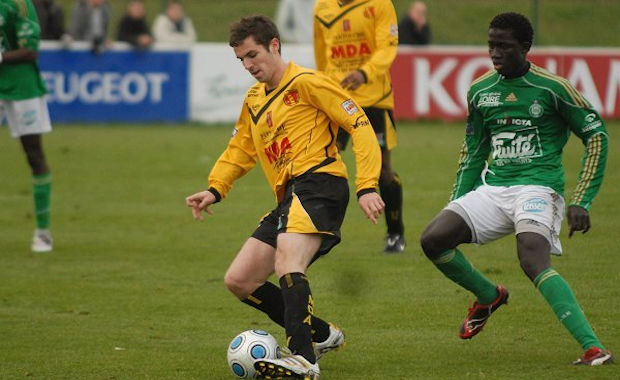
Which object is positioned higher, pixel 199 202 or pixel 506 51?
pixel 506 51

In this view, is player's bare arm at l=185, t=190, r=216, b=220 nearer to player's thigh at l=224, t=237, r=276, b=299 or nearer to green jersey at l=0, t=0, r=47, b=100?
player's thigh at l=224, t=237, r=276, b=299

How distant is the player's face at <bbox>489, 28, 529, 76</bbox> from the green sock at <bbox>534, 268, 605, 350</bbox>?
119cm

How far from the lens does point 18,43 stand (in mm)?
10281

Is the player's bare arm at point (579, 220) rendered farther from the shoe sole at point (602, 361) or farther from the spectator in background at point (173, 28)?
the spectator in background at point (173, 28)

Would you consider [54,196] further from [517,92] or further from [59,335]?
[517,92]

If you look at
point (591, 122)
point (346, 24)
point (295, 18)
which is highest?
point (591, 122)

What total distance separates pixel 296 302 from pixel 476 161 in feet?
5.33

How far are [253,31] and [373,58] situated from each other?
145 inches

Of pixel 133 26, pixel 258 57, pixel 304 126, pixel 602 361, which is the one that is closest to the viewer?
pixel 602 361

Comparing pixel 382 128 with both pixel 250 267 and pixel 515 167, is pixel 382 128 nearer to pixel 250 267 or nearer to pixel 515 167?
pixel 515 167

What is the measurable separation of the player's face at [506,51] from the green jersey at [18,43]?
505 cm

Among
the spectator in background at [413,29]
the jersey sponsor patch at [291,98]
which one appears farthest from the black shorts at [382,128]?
the spectator in background at [413,29]

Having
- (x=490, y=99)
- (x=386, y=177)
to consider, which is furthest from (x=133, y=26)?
(x=490, y=99)

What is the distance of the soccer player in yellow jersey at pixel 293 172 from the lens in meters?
6.11
